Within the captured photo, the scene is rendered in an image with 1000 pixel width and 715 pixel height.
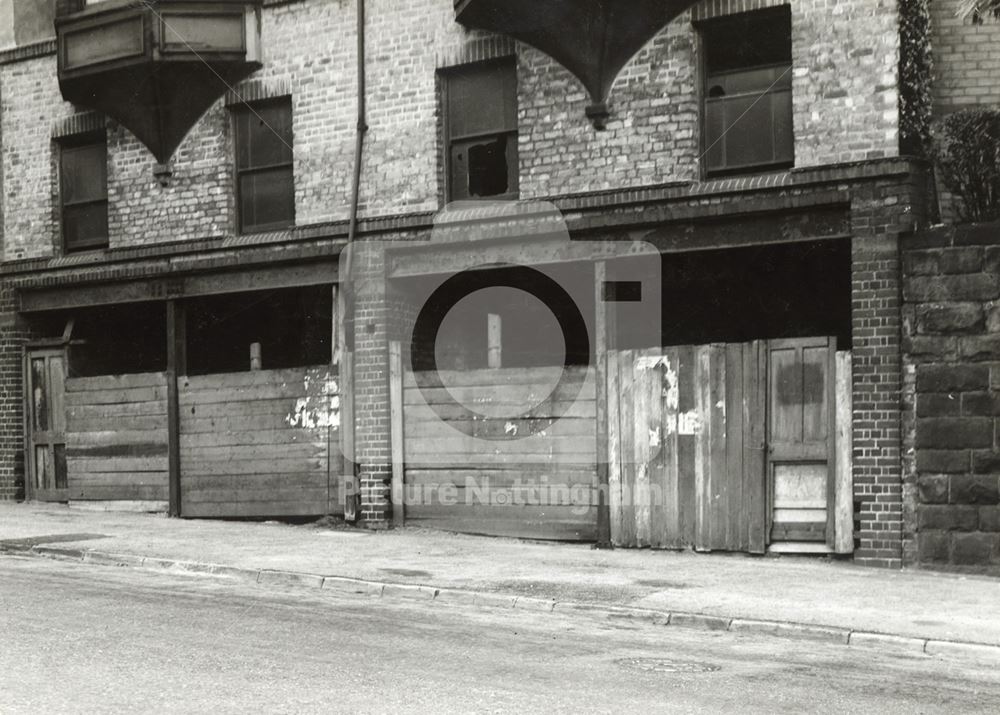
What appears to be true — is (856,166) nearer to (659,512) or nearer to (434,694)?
(659,512)

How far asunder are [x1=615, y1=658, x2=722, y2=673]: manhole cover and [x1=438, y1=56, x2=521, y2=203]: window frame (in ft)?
25.9

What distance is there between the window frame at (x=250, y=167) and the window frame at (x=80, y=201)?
7.32 ft

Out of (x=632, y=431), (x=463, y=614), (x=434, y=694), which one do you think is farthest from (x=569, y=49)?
(x=434, y=694)

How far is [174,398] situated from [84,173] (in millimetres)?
3810

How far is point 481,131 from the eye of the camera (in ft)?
51.7

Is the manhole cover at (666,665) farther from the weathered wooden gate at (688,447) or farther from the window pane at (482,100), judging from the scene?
the window pane at (482,100)

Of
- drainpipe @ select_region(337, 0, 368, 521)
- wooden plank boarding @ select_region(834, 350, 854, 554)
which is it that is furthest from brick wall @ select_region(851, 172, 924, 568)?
drainpipe @ select_region(337, 0, 368, 521)

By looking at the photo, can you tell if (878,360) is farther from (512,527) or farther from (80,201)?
(80,201)

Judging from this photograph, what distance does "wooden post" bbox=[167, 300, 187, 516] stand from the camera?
17.7 m

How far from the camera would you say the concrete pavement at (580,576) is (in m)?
10.1

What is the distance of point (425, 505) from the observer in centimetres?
1616

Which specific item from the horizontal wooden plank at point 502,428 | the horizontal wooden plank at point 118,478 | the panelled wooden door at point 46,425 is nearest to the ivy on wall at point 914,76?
the horizontal wooden plank at point 502,428

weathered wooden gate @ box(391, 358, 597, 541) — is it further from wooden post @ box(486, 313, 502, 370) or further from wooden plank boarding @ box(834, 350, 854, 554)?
wooden plank boarding @ box(834, 350, 854, 554)

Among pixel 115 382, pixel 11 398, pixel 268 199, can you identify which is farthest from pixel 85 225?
pixel 268 199
